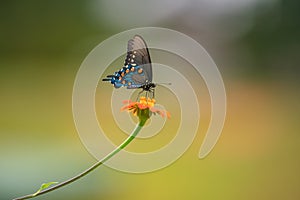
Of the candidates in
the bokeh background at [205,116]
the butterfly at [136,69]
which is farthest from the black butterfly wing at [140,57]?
the bokeh background at [205,116]

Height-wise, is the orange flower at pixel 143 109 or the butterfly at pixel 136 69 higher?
the butterfly at pixel 136 69

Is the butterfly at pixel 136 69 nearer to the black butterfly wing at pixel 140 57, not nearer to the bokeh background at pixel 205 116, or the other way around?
the black butterfly wing at pixel 140 57

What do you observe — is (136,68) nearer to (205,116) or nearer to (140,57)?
(140,57)

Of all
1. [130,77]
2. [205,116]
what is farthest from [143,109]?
[205,116]

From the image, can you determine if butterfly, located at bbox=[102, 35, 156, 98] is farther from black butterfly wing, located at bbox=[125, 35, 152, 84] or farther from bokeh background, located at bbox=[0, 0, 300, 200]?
bokeh background, located at bbox=[0, 0, 300, 200]

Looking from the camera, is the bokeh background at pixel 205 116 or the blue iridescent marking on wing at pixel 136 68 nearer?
the blue iridescent marking on wing at pixel 136 68

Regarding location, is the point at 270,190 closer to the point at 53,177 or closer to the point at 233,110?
the point at 233,110

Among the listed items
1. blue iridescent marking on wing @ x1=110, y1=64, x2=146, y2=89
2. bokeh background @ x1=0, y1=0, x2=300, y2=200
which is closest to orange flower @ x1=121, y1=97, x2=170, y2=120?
blue iridescent marking on wing @ x1=110, y1=64, x2=146, y2=89

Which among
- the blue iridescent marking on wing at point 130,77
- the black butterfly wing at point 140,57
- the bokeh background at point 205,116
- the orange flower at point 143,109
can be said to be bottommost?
the orange flower at point 143,109
